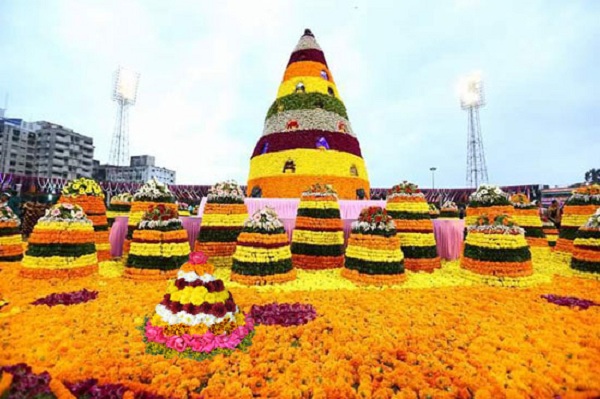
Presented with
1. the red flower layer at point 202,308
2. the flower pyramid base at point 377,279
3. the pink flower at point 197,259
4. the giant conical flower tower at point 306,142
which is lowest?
the flower pyramid base at point 377,279

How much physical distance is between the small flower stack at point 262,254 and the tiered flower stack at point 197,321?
3109mm

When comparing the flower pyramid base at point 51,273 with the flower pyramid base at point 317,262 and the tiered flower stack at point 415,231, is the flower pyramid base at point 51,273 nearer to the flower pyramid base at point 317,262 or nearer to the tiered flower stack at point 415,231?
the flower pyramid base at point 317,262

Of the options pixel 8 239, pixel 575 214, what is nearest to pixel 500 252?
pixel 575 214

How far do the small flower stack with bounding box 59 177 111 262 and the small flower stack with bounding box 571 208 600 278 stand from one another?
1584cm

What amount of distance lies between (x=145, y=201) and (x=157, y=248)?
11.6ft

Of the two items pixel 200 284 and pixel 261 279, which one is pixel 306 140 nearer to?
pixel 261 279

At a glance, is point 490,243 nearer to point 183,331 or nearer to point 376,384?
point 376,384

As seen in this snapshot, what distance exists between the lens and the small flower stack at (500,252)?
8.66m

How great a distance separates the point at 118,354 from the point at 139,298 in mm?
2742

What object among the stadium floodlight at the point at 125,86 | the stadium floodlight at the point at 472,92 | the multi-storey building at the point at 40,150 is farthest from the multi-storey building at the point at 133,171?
the stadium floodlight at the point at 472,92

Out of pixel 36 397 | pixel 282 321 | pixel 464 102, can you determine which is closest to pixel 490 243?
pixel 282 321

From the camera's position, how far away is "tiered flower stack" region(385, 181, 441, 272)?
1033cm

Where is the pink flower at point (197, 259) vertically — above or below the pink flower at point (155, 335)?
above

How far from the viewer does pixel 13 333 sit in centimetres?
483
